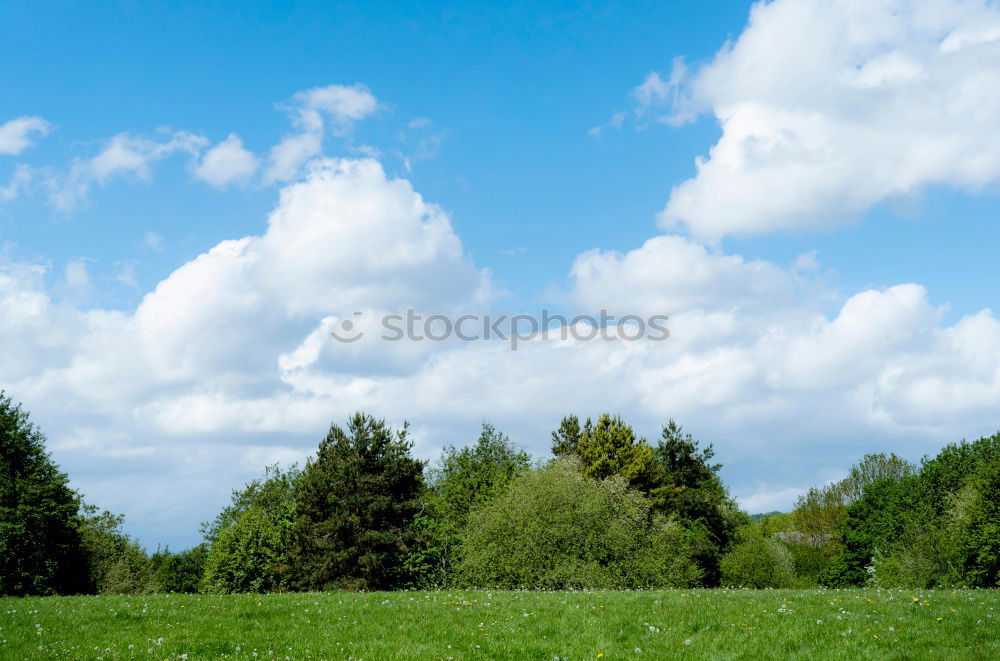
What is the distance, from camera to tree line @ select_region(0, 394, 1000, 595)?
55.5 m

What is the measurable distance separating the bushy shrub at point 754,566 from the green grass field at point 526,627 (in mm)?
72767

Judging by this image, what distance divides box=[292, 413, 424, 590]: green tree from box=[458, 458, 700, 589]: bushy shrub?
11677 millimetres

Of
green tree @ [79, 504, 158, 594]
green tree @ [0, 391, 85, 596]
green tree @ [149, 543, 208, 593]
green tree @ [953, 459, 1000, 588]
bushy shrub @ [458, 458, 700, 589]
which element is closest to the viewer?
bushy shrub @ [458, 458, 700, 589]

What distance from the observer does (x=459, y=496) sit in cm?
8125

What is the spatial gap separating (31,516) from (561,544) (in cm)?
4570

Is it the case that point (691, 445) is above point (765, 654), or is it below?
above

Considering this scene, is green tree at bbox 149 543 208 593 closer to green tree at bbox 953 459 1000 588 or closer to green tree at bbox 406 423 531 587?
green tree at bbox 406 423 531 587

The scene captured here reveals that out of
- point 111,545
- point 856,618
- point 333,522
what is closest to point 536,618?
point 856,618

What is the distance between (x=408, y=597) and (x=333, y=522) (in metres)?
45.3

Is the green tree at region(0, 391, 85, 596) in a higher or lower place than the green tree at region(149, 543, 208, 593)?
higher

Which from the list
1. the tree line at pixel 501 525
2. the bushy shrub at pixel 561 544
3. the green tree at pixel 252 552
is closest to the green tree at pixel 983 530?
the tree line at pixel 501 525

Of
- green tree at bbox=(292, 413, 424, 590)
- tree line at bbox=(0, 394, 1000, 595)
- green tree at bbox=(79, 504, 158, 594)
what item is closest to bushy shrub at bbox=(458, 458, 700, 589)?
tree line at bbox=(0, 394, 1000, 595)

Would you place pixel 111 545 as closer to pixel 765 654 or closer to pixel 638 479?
pixel 638 479

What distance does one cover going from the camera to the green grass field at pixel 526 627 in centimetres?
1625
